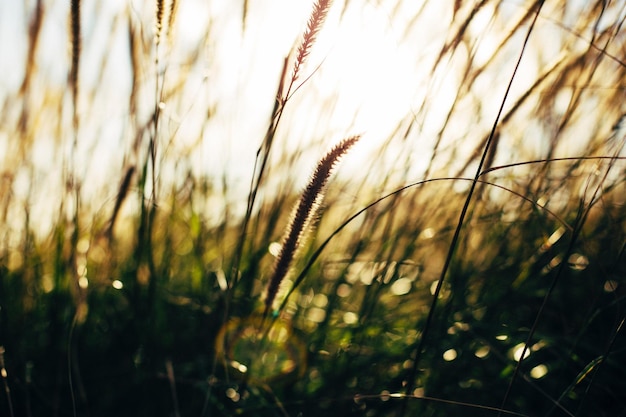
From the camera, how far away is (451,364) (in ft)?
3.36

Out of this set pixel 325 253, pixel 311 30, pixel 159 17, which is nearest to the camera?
pixel 311 30

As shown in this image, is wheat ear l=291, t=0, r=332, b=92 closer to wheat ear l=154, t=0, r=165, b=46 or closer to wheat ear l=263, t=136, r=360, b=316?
wheat ear l=263, t=136, r=360, b=316

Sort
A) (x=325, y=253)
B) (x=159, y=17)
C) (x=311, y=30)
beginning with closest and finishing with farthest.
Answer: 1. (x=311, y=30)
2. (x=159, y=17)
3. (x=325, y=253)

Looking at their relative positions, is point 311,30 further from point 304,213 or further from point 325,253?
point 325,253

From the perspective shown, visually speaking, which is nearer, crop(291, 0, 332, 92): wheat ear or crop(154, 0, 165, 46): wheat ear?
crop(291, 0, 332, 92): wheat ear

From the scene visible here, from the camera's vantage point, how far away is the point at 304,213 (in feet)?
2.27

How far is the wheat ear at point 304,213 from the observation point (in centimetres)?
66

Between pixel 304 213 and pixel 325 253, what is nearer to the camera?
pixel 304 213

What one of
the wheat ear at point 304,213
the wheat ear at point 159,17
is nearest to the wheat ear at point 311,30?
the wheat ear at point 304,213

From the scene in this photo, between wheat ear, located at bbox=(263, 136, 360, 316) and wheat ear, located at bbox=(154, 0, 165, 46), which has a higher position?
wheat ear, located at bbox=(154, 0, 165, 46)

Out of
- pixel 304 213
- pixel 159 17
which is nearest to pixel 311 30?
pixel 304 213

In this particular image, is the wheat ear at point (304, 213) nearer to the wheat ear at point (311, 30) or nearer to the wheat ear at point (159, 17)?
the wheat ear at point (311, 30)

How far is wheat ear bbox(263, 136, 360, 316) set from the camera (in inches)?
25.8

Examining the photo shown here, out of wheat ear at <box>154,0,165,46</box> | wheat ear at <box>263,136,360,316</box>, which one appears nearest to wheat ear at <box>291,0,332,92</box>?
wheat ear at <box>263,136,360,316</box>
